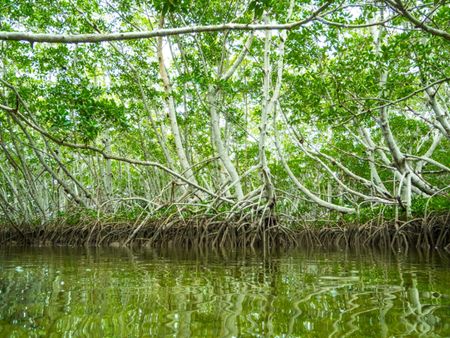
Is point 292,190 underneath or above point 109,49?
underneath

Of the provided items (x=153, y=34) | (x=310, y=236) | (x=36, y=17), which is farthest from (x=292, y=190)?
(x=153, y=34)

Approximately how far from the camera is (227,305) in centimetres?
136

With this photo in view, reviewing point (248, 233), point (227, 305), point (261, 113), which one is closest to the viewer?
point (227, 305)

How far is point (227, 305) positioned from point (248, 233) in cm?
418

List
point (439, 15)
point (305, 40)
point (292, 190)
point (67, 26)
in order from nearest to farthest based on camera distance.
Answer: point (439, 15) < point (305, 40) < point (67, 26) < point (292, 190)

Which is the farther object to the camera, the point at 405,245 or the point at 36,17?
the point at 36,17

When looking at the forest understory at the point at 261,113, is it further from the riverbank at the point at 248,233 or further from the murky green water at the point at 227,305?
the murky green water at the point at 227,305

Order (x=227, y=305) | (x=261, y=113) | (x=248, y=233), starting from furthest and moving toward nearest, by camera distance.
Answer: (x=261, y=113) < (x=248, y=233) < (x=227, y=305)

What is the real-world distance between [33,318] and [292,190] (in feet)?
43.6

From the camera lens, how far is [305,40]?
6.32 m

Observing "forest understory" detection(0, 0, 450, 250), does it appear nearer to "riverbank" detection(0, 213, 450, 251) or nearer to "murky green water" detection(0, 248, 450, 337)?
"riverbank" detection(0, 213, 450, 251)

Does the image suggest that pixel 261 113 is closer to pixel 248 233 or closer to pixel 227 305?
pixel 248 233

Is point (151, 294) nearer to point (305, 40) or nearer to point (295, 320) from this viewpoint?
point (295, 320)

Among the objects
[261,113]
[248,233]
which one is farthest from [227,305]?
[261,113]
